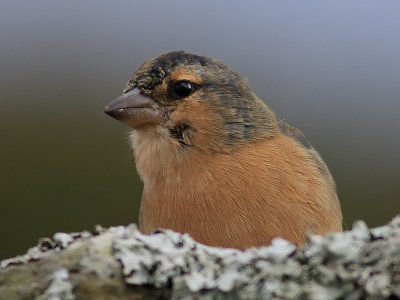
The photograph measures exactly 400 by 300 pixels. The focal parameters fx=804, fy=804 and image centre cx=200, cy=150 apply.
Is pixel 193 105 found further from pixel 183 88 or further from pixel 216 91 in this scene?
pixel 216 91

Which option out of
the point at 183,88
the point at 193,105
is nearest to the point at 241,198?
the point at 193,105

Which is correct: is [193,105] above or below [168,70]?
below

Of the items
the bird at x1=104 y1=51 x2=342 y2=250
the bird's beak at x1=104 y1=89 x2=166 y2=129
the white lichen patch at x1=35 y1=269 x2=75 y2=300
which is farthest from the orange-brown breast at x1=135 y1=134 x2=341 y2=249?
the white lichen patch at x1=35 y1=269 x2=75 y2=300

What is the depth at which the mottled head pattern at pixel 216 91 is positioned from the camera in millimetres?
5492

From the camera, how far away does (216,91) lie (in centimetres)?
571

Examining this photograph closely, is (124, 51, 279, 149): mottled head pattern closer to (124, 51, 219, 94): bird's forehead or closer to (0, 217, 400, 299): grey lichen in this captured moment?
(124, 51, 219, 94): bird's forehead

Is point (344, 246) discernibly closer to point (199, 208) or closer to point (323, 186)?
point (199, 208)

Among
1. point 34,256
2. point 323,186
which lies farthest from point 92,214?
point 34,256

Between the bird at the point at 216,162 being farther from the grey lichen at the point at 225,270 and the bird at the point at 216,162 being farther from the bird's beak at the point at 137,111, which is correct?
the grey lichen at the point at 225,270

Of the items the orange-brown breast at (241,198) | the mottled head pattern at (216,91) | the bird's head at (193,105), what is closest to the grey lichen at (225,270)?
the orange-brown breast at (241,198)

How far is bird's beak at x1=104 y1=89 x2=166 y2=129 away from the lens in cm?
528

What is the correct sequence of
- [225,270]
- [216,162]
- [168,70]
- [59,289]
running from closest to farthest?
[59,289] → [225,270] → [216,162] → [168,70]

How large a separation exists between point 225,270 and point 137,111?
8.00 ft

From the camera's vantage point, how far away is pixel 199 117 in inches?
211
